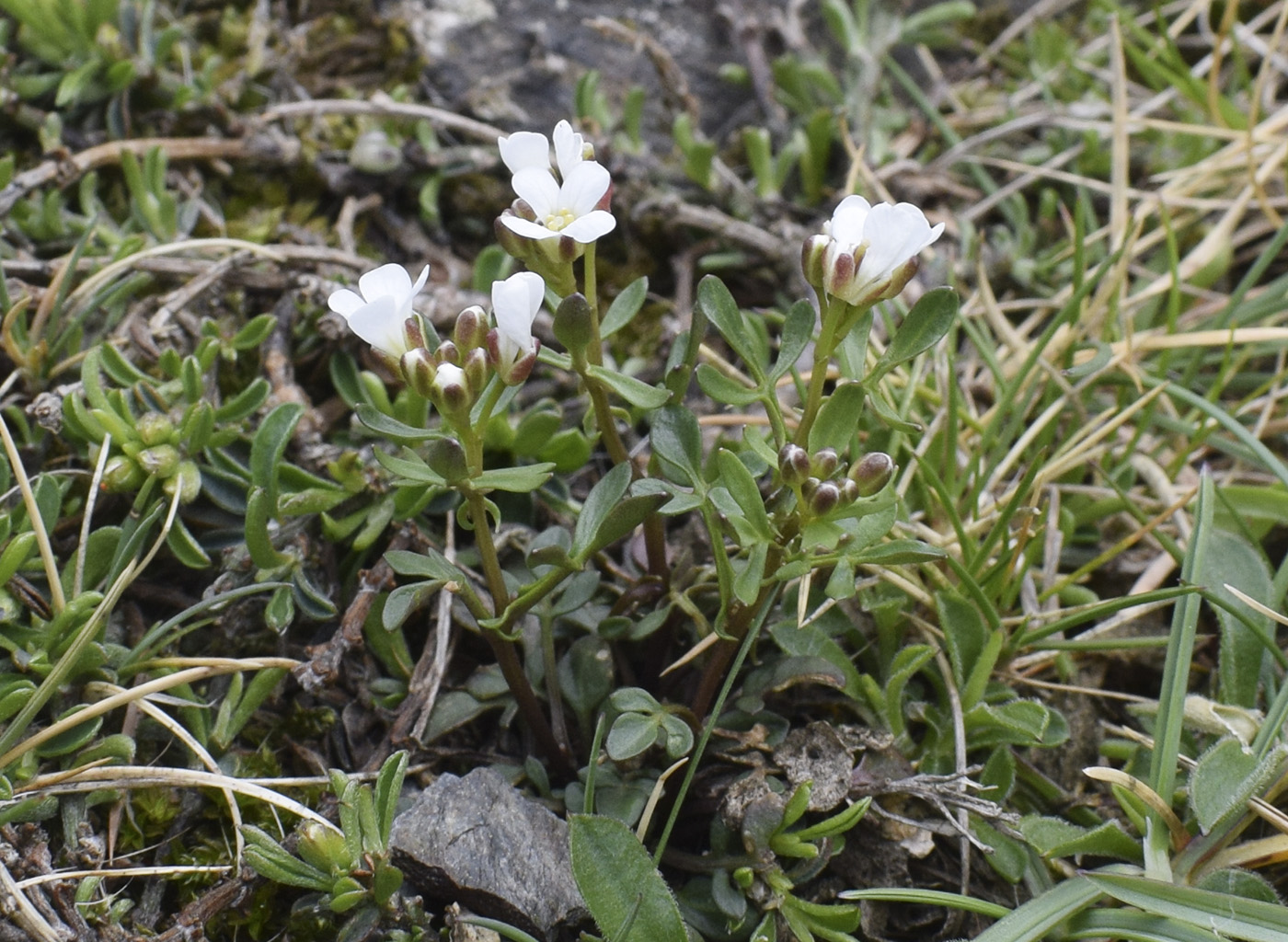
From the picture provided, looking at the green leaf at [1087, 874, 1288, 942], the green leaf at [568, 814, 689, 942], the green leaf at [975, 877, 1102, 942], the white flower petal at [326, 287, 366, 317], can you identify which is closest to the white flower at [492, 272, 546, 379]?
the white flower petal at [326, 287, 366, 317]

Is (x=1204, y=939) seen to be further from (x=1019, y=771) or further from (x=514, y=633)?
(x=514, y=633)

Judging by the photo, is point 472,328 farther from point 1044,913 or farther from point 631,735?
point 1044,913

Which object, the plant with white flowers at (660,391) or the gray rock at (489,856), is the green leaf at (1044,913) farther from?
the gray rock at (489,856)

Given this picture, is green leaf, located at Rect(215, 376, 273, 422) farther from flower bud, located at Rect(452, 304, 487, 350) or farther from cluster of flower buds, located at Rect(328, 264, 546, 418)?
flower bud, located at Rect(452, 304, 487, 350)

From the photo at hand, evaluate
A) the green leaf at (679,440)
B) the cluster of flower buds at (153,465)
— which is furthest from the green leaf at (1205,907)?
the cluster of flower buds at (153,465)

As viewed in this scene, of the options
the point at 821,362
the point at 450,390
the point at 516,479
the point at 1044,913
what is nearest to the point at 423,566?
the point at 516,479

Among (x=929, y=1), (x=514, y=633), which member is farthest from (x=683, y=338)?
(x=929, y=1)
